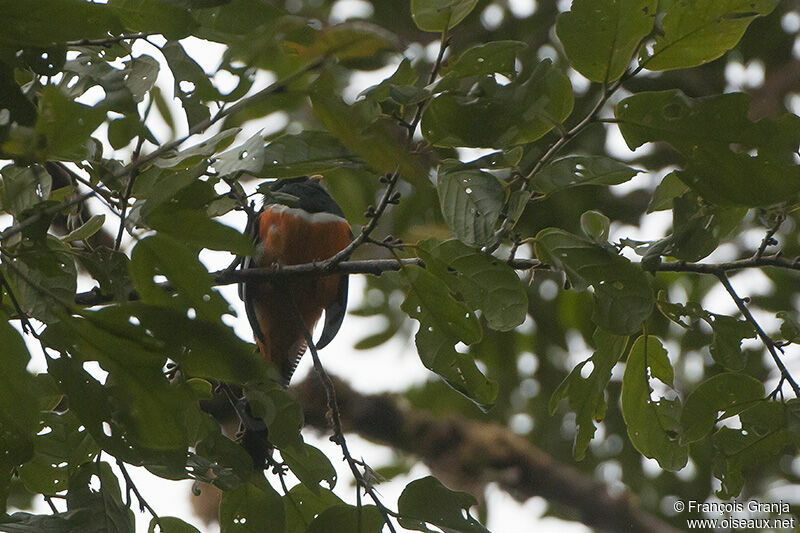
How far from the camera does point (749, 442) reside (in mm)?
1667

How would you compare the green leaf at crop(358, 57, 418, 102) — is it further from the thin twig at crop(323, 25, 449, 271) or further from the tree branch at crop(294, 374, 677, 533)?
the tree branch at crop(294, 374, 677, 533)

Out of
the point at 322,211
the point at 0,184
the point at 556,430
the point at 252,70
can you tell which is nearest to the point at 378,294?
the point at 322,211

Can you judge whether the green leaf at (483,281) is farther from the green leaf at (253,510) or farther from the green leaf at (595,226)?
the green leaf at (253,510)

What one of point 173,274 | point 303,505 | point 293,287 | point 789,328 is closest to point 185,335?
Answer: point 173,274

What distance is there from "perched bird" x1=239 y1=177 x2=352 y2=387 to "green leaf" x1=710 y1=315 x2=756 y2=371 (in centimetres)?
190

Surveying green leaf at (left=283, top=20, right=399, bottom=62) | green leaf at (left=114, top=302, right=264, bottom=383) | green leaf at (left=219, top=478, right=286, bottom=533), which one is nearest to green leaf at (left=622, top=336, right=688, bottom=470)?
green leaf at (left=219, top=478, right=286, bottom=533)

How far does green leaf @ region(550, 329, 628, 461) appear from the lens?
1.63m

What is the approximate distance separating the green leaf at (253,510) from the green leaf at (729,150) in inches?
38.4

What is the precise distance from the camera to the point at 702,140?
126 cm

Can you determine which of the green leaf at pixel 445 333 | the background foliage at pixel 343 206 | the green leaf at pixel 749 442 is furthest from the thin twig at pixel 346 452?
the green leaf at pixel 749 442

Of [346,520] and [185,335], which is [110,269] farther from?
[346,520]

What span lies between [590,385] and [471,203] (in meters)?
0.54

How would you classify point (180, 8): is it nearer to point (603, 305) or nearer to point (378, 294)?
point (603, 305)

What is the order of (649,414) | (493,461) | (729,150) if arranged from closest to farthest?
(729,150) < (649,414) < (493,461)
